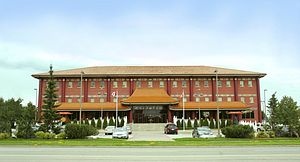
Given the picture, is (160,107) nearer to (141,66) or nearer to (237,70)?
(141,66)

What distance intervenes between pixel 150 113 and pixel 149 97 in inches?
123

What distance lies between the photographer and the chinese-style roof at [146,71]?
2645 inches

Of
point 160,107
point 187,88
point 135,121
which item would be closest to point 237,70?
point 187,88

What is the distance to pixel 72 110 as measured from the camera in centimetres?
6141

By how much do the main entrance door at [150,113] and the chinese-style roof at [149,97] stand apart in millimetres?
1828

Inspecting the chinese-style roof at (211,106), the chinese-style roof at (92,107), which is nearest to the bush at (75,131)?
the chinese-style roof at (92,107)

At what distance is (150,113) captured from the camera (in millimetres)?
61594

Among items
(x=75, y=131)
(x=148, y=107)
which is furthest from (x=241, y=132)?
(x=148, y=107)

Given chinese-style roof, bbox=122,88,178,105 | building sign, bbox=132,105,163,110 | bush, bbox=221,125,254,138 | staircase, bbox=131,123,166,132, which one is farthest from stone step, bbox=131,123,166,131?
bush, bbox=221,125,254,138

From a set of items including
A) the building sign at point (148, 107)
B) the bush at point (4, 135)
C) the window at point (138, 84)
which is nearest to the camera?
the bush at point (4, 135)

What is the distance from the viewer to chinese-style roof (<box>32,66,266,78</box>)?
6719 centimetres

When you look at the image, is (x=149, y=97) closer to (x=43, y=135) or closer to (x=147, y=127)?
(x=147, y=127)
